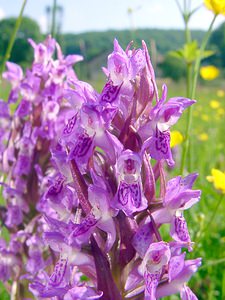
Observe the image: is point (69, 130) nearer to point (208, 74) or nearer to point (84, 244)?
point (84, 244)

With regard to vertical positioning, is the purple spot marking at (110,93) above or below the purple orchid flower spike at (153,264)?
above

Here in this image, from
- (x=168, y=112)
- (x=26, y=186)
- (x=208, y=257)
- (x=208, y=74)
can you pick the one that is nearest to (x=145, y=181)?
(x=168, y=112)

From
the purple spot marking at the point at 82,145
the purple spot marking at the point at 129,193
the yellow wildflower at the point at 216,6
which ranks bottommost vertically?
the purple spot marking at the point at 129,193

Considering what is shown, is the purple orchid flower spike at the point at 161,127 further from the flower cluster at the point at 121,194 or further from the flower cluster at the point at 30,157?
the flower cluster at the point at 30,157

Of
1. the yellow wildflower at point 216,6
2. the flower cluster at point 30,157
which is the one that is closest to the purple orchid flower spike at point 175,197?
the flower cluster at point 30,157

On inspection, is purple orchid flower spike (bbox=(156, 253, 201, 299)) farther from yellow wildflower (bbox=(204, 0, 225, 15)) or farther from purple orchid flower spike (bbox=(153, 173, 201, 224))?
yellow wildflower (bbox=(204, 0, 225, 15))

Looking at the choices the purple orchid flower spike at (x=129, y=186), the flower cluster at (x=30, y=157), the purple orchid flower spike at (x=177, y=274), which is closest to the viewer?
the purple orchid flower spike at (x=129, y=186)

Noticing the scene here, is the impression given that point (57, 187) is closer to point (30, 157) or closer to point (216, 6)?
point (30, 157)

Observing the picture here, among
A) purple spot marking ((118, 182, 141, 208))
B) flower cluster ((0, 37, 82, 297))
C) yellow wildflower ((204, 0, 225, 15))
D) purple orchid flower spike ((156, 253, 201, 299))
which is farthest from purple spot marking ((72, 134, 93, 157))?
yellow wildflower ((204, 0, 225, 15))
